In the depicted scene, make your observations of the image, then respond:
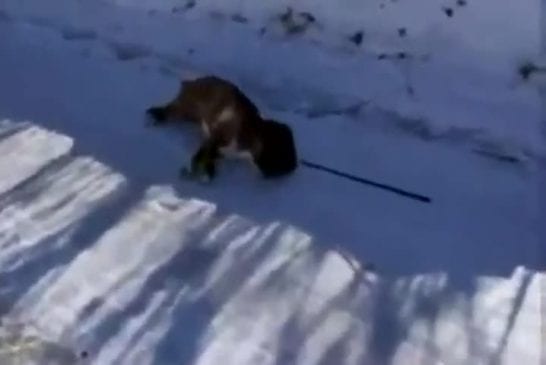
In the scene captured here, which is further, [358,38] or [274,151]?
[358,38]

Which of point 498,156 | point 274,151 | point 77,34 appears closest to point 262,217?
point 274,151

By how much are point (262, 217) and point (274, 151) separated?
10 cm

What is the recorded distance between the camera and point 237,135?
1.43 m

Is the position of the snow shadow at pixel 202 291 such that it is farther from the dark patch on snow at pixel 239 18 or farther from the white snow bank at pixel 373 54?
the dark patch on snow at pixel 239 18

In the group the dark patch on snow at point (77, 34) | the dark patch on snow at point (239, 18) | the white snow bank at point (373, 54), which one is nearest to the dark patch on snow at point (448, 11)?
the white snow bank at point (373, 54)

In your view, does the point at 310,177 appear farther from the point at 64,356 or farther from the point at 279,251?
the point at 64,356

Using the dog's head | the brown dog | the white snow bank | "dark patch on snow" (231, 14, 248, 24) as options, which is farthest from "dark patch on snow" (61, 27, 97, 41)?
the dog's head

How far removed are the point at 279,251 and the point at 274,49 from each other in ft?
1.71

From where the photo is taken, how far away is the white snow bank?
1.58 metres

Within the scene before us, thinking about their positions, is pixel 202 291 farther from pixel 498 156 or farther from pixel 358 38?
pixel 358 38

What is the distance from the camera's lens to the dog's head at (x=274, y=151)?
1.42 m

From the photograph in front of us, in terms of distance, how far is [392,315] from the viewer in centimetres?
121

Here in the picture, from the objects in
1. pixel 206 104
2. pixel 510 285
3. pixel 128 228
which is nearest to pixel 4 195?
pixel 128 228

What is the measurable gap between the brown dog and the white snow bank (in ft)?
0.55
